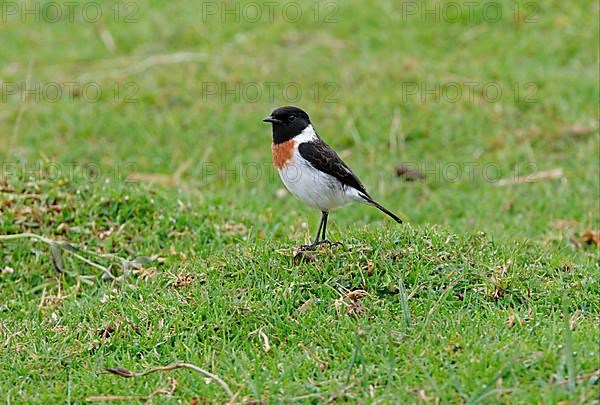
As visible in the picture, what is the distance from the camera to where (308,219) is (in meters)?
7.62

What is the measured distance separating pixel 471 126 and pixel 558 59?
2.13m

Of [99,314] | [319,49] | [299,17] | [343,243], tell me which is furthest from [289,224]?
[299,17]

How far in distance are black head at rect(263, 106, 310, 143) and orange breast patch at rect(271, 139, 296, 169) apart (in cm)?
4

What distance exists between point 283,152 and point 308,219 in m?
1.86

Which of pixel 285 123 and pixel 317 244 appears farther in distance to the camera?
pixel 285 123

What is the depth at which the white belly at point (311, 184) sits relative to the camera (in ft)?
18.8

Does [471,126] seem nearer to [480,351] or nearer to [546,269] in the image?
[546,269]

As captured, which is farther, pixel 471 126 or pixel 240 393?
pixel 471 126

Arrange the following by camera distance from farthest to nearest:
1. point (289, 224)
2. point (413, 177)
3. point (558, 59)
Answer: point (558, 59), point (413, 177), point (289, 224)

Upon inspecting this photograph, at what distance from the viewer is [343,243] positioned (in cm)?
576

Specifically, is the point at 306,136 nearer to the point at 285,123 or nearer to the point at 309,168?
the point at 285,123

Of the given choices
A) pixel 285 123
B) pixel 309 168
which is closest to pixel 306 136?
pixel 285 123

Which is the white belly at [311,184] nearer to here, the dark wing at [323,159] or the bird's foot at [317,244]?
the dark wing at [323,159]

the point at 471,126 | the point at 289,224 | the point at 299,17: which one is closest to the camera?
the point at 289,224
